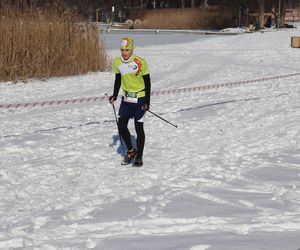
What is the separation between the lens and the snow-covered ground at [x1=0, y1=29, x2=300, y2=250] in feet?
13.8

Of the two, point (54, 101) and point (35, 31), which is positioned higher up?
point (35, 31)

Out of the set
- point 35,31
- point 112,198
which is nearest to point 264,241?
point 112,198

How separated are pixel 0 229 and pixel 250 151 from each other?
3.57 metres

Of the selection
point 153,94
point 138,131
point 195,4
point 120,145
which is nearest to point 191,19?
point 195,4

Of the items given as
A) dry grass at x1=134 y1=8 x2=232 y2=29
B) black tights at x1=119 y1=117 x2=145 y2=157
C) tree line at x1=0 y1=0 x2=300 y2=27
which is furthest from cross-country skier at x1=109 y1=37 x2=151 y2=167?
dry grass at x1=134 y1=8 x2=232 y2=29

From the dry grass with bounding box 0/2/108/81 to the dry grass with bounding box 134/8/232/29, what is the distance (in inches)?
1549

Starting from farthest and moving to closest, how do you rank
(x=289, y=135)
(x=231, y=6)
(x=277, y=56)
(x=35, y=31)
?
(x=231, y=6) → (x=277, y=56) → (x=35, y=31) → (x=289, y=135)

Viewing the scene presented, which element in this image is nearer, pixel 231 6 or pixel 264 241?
Result: pixel 264 241

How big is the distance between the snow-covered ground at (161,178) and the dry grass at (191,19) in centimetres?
4449

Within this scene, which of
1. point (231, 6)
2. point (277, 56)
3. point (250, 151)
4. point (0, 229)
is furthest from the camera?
point (231, 6)

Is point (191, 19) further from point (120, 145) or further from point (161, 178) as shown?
point (161, 178)

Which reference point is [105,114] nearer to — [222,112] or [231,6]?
[222,112]

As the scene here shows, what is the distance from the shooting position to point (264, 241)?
4039 mm

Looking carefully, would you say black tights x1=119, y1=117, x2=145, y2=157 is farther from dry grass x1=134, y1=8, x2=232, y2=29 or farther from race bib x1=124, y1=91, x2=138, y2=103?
dry grass x1=134, y1=8, x2=232, y2=29
